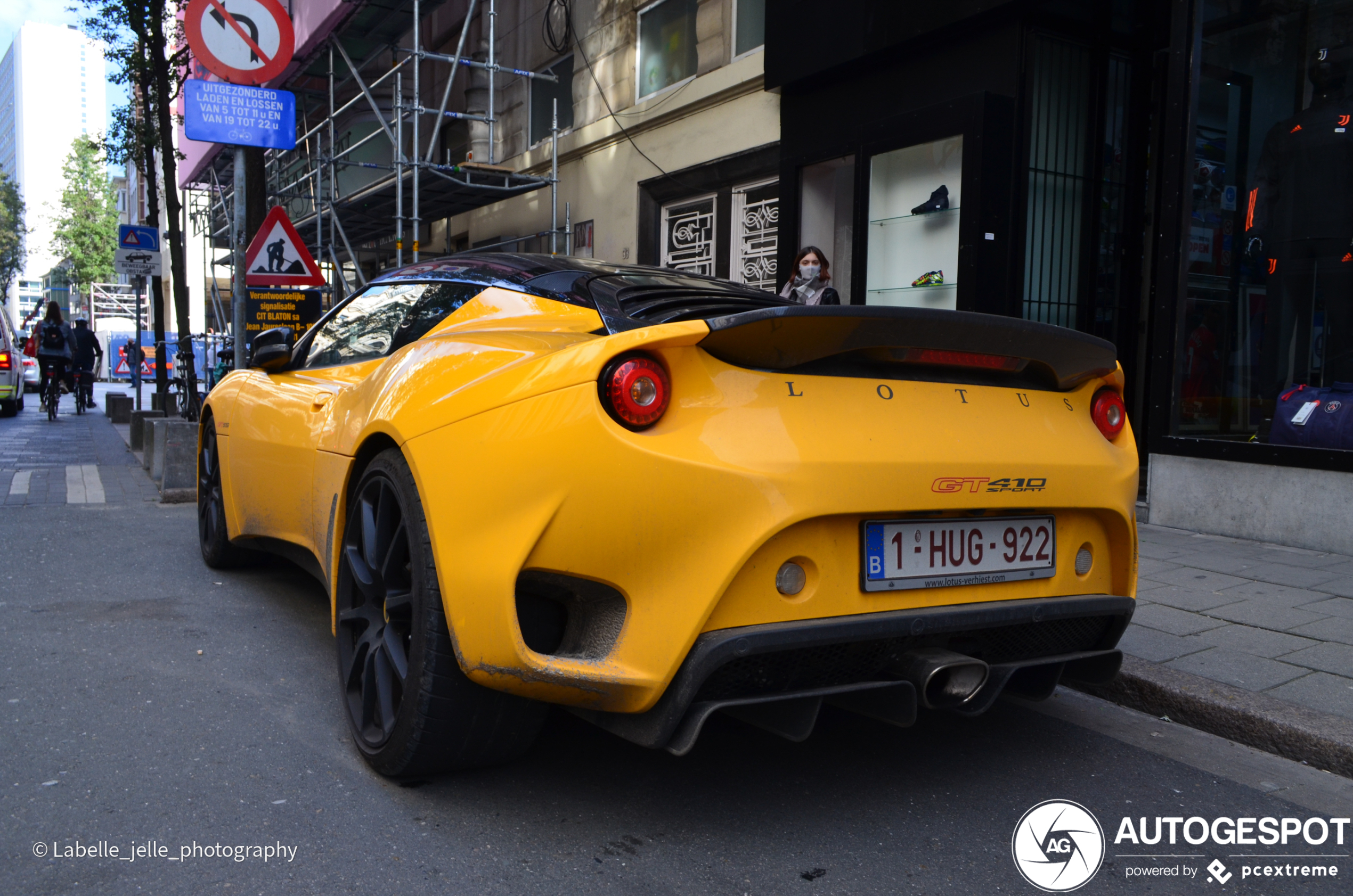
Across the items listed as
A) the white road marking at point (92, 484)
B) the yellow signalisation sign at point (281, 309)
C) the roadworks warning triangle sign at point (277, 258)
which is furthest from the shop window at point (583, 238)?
the white road marking at point (92, 484)

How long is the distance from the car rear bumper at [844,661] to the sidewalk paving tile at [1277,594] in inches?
93.7

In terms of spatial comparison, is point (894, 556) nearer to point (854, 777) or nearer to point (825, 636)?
point (825, 636)

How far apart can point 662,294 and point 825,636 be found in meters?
1.05

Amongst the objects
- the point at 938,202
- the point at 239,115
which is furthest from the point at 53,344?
the point at 938,202

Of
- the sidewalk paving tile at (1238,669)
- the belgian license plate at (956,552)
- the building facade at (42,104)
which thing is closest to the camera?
the belgian license plate at (956,552)

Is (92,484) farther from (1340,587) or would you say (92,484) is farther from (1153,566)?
(1340,587)

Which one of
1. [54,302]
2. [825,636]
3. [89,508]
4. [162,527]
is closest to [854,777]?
[825,636]

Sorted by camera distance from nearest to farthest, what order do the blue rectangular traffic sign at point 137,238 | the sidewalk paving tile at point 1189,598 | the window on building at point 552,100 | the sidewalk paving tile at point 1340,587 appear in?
the sidewalk paving tile at point 1189,598
the sidewalk paving tile at point 1340,587
the window on building at point 552,100
the blue rectangular traffic sign at point 137,238

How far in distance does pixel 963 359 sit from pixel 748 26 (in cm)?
887

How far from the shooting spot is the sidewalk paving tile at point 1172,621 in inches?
163

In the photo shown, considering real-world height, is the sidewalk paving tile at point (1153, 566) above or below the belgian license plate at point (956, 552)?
below

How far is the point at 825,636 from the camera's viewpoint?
7.48 feet

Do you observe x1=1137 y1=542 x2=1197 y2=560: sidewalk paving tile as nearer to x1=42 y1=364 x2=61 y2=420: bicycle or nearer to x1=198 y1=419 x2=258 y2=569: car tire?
x1=198 y1=419 x2=258 y2=569: car tire

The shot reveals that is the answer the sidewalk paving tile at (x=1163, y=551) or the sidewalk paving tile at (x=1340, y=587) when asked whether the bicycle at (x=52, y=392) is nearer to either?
the sidewalk paving tile at (x=1163, y=551)
